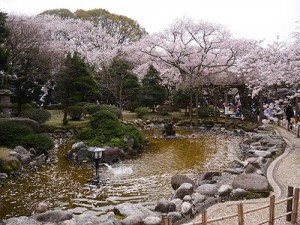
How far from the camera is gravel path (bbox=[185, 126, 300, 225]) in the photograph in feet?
22.1

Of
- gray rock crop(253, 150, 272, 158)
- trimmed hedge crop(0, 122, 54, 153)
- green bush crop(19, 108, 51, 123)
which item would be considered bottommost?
gray rock crop(253, 150, 272, 158)

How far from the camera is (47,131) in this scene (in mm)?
20719

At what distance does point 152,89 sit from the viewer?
3033 cm

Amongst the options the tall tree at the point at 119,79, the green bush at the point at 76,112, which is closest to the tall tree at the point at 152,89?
the tall tree at the point at 119,79

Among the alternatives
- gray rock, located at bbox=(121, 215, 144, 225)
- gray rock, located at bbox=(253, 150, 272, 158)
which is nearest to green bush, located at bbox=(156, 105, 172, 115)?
gray rock, located at bbox=(253, 150, 272, 158)

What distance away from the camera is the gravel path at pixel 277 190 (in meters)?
6.73

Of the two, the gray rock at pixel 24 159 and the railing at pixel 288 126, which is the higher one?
the railing at pixel 288 126

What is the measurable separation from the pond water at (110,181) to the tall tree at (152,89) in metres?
13.9

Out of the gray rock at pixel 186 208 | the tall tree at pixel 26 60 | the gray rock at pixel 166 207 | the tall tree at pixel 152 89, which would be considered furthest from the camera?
the tall tree at pixel 152 89

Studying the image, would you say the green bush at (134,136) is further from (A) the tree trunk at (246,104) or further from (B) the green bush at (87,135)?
(A) the tree trunk at (246,104)

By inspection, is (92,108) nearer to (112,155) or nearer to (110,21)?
(112,155)

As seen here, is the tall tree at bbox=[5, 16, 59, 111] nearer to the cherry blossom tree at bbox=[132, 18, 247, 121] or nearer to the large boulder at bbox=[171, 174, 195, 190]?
the cherry blossom tree at bbox=[132, 18, 247, 121]

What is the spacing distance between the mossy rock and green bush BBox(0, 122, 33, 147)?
2.16 meters

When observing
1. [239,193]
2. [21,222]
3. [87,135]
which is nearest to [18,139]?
[87,135]
